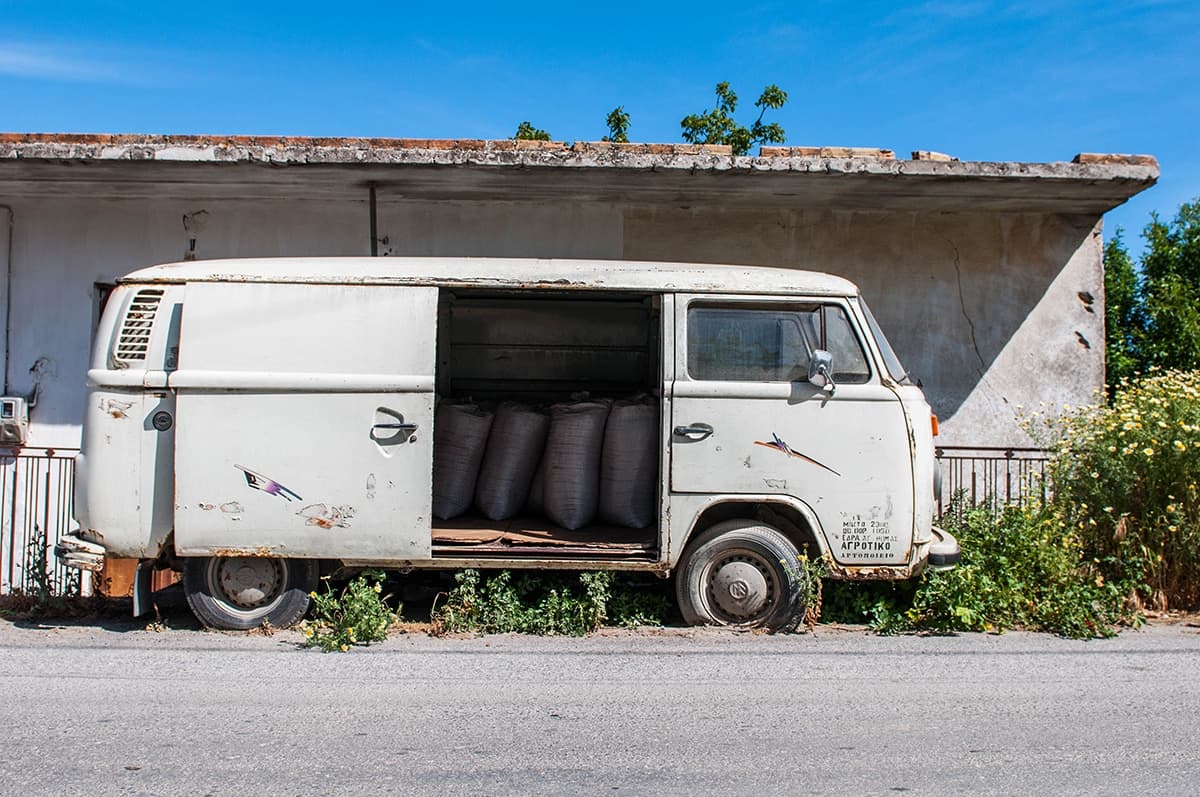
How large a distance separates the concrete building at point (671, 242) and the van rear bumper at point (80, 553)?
10.8ft

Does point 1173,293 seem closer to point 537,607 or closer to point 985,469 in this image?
point 985,469

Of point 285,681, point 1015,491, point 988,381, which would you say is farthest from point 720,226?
point 285,681

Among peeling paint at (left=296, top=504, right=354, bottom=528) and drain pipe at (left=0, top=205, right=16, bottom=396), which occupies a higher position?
drain pipe at (left=0, top=205, right=16, bottom=396)

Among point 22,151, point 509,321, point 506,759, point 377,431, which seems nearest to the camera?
point 506,759

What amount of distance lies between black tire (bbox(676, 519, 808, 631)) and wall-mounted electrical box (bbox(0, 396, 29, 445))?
6.38 metres

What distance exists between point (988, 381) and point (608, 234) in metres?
3.97

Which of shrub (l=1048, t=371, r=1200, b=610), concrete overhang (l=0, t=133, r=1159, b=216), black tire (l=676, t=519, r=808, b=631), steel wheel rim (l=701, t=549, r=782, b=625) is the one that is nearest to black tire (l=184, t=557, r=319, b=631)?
black tire (l=676, t=519, r=808, b=631)

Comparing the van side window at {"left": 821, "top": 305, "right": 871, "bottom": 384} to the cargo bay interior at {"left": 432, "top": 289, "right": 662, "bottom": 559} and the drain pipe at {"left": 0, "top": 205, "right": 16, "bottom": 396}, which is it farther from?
the drain pipe at {"left": 0, "top": 205, "right": 16, "bottom": 396}

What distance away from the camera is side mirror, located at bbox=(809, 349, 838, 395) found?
6.39 m

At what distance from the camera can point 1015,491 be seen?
31.5 feet

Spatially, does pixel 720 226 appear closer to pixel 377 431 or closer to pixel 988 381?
pixel 988 381

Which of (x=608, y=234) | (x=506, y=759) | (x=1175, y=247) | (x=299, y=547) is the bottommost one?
(x=506, y=759)

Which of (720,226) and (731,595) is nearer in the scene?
(731,595)

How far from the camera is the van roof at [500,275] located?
648 centimetres
